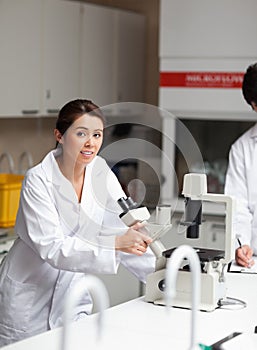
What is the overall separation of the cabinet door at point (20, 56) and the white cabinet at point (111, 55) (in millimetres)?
469

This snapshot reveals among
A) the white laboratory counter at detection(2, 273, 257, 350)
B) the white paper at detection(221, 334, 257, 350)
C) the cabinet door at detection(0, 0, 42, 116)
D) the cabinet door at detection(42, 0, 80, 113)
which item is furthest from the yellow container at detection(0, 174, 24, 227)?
the white paper at detection(221, 334, 257, 350)

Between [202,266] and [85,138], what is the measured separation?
20.5 inches

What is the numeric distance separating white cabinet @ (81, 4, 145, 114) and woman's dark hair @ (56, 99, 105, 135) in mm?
2364

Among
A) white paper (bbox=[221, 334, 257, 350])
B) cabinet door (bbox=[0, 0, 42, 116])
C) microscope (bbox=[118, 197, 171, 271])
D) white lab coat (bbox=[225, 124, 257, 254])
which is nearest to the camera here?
white paper (bbox=[221, 334, 257, 350])

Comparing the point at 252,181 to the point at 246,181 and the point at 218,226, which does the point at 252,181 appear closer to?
the point at 246,181

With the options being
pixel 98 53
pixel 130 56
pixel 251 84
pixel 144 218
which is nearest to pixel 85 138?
pixel 144 218

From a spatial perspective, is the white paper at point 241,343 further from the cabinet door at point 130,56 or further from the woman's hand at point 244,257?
the cabinet door at point 130,56

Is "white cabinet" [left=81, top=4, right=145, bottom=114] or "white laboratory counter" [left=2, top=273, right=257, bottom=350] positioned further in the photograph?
"white cabinet" [left=81, top=4, right=145, bottom=114]

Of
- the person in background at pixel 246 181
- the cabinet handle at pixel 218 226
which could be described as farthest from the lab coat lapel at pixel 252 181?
the cabinet handle at pixel 218 226

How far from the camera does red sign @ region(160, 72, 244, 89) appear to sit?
14.4 feet

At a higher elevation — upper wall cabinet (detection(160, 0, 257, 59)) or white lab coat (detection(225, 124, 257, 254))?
upper wall cabinet (detection(160, 0, 257, 59))

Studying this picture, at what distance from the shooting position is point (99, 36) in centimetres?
483

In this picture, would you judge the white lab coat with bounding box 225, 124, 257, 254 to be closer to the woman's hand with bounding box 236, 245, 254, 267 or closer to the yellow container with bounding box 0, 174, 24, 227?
the woman's hand with bounding box 236, 245, 254, 267

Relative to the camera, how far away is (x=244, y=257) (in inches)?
111
